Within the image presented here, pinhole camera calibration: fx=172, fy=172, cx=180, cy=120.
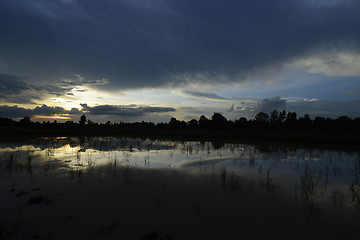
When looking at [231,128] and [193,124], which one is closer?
[231,128]

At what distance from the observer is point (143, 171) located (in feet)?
34.1

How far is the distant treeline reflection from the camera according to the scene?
38.4m

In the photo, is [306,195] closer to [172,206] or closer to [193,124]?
[172,206]

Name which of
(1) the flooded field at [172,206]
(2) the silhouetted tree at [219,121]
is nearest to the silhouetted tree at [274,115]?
(2) the silhouetted tree at [219,121]

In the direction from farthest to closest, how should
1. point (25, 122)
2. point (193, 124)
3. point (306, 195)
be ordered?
point (193, 124)
point (25, 122)
point (306, 195)

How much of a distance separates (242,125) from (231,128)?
563 centimetres

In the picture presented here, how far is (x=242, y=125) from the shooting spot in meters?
Result: 72.7

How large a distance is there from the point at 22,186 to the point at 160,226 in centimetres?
682

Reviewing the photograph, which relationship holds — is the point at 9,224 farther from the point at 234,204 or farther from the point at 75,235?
the point at 234,204

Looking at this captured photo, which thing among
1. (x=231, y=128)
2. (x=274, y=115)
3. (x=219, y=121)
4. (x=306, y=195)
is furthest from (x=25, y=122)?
(x=274, y=115)

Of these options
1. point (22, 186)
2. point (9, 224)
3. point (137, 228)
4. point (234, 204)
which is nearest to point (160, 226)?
point (137, 228)

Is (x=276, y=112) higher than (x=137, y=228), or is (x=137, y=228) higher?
(x=276, y=112)

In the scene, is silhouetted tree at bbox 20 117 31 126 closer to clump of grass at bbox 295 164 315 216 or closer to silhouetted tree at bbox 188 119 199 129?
silhouetted tree at bbox 188 119 199 129

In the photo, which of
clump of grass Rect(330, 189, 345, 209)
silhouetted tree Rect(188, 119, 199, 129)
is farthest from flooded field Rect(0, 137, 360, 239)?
silhouetted tree Rect(188, 119, 199, 129)
